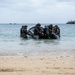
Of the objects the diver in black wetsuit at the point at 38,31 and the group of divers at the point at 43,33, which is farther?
the diver in black wetsuit at the point at 38,31

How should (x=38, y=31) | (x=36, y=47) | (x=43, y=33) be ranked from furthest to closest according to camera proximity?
(x=43, y=33), (x=38, y=31), (x=36, y=47)

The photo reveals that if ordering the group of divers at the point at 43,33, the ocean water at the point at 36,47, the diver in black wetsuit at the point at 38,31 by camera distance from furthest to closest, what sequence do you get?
the diver in black wetsuit at the point at 38,31, the group of divers at the point at 43,33, the ocean water at the point at 36,47

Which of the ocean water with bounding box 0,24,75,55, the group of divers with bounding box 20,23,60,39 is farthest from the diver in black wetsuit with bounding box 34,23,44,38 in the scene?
the ocean water with bounding box 0,24,75,55

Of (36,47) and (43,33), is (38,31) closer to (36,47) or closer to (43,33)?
(43,33)

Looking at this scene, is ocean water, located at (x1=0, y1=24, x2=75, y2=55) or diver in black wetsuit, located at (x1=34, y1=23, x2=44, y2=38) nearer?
ocean water, located at (x1=0, y1=24, x2=75, y2=55)

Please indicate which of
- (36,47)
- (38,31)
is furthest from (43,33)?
(36,47)

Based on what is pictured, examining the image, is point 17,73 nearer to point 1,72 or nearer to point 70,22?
point 1,72

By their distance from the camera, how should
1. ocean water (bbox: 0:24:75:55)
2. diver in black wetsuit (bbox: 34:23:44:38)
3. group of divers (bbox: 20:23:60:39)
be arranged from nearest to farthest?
ocean water (bbox: 0:24:75:55) < group of divers (bbox: 20:23:60:39) < diver in black wetsuit (bbox: 34:23:44:38)

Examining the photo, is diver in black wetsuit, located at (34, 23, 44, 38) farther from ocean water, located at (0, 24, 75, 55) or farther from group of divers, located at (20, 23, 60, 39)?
ocean water, located at (0, 24, 75, 55)

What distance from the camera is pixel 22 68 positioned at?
417 inches

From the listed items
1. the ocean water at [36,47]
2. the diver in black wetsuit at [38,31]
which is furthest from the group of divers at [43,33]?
the ocean water at [36,47]

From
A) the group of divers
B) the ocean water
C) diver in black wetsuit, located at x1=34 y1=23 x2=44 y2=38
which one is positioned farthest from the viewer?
diver in black wetsuit, located at x1=34 y1=23 x2=44 y2=38

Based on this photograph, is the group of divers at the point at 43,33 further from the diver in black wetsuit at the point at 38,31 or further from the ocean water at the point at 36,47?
the ocean water at the point at 36,47

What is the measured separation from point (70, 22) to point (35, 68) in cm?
17363
